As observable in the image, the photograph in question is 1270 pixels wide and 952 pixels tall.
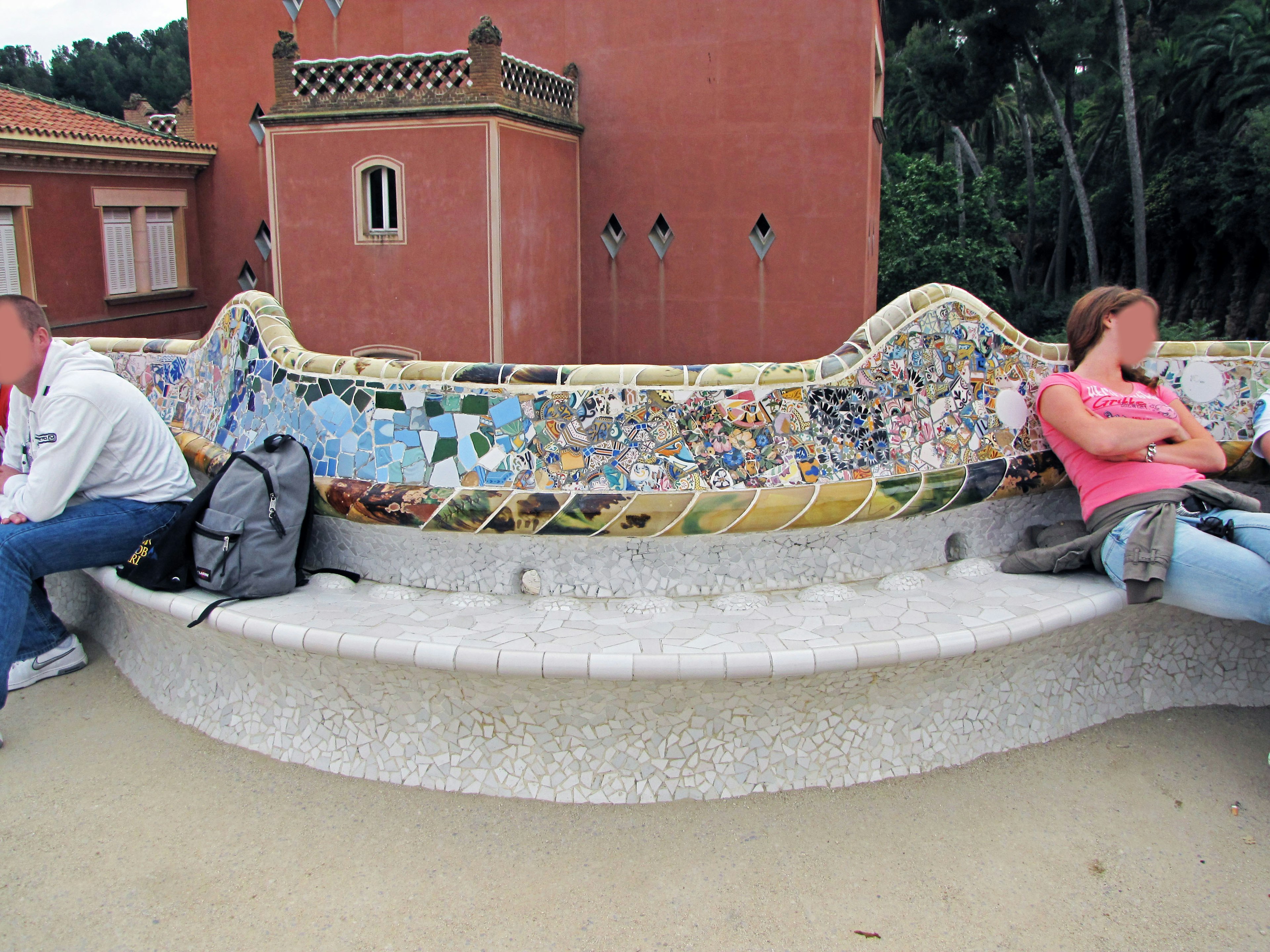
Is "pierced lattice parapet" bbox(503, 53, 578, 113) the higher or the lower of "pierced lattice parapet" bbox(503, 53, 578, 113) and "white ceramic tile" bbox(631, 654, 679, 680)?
the higher

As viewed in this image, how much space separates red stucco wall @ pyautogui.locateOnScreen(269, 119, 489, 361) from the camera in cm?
1120

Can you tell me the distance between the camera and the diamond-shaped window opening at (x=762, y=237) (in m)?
12.0

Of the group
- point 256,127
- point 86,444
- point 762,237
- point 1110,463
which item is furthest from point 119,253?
point 1110,463

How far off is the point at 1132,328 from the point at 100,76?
5176 cm

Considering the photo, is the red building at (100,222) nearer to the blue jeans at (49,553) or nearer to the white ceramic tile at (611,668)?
the blue jeans at (49,553)

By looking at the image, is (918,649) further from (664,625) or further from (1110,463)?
(1110,463)

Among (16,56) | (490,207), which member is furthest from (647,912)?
(16,56)

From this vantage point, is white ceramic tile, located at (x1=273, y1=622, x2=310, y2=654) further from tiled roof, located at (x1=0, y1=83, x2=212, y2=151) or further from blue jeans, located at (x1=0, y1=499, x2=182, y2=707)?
tiled roof, located at (x1=0, y1=83, x2=212, y2=151)

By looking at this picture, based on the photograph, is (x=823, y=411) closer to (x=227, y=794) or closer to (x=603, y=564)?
(x=603, y=564)

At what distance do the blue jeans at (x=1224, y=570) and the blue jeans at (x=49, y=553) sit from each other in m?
3.93

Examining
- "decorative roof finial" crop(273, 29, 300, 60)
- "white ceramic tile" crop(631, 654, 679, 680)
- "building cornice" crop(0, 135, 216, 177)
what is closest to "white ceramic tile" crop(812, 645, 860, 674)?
"white ceramic tile" crop(631, 654, 679, 680)

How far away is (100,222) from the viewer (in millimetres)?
15062

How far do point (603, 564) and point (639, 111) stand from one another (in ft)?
30.9

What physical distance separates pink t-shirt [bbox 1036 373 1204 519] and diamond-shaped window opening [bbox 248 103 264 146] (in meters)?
13.9
